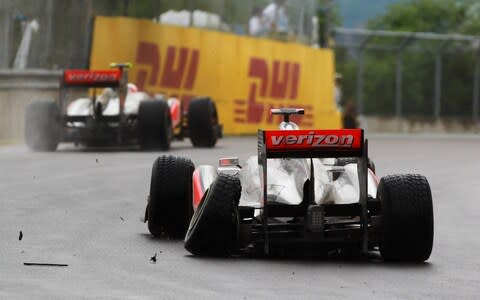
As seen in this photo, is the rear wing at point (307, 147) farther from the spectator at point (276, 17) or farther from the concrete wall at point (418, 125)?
the concrete wall at point (418, 125)

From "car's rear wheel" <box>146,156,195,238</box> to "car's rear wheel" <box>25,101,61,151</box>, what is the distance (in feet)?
41.8

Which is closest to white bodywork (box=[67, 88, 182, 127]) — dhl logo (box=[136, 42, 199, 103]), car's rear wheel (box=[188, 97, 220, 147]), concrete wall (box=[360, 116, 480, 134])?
car's rear wheel (box=[188, 97, 220, 147])

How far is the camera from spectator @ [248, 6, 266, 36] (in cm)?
3466

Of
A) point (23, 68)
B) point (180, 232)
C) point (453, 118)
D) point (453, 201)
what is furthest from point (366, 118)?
point (180, 232)

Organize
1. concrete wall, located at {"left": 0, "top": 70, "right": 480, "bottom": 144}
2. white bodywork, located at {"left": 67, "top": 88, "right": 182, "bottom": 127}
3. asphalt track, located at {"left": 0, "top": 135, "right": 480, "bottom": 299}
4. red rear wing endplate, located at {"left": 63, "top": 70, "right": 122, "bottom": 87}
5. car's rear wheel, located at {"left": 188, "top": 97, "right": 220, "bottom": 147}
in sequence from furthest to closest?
concrete wall, located at {"left": 0, "top": 70, "right": 480, "bottom": 144} < car's rear wheel, located at {"left": 188, "top": 97, "right": 220, "bottom": 147} < white bodywork, located at {"left": 67, "top": 88, "right": 182, "bottom": 127} < red rear wing endplate, located at {"left": 63, "top": 70, "right": 122, "bottom": 87} < asphalt track, located at {"left": 0, "top": 135, "right": 480, "bottom": 299}

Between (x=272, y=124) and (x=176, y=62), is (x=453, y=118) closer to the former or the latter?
(x=272, y=124)

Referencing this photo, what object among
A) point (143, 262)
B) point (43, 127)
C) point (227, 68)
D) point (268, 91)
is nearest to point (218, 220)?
point (143, 262)

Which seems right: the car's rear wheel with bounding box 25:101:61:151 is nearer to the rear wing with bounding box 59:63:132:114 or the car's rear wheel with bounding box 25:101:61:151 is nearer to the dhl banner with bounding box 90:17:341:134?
the rear wing with bounding box 59:63:132:114

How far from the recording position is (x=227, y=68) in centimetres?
3294

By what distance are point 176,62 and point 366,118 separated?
13.2m

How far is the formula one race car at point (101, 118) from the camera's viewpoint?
2270 cm

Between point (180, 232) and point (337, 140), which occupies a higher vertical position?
point (337, 140)

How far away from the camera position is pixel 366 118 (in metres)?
43.0

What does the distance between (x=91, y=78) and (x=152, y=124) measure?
48.2 inches
